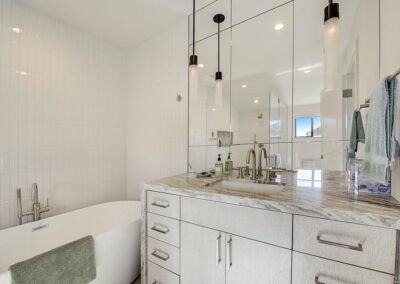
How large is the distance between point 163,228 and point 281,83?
1.41 meters

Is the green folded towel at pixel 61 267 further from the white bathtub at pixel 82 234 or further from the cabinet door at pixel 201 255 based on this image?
the cabinet door at pixel 201 255

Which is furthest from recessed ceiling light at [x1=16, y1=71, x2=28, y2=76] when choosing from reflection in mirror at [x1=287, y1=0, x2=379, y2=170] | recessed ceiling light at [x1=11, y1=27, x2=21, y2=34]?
reflection in mirror at [x1=287, y1=0, x2=379, y2=170]

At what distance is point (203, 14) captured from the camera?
1842mm

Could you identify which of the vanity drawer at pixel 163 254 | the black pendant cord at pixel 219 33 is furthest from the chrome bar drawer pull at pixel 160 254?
the black pendant cord at pixel 219 33

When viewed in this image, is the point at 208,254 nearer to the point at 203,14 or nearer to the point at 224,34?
the point at 224,34

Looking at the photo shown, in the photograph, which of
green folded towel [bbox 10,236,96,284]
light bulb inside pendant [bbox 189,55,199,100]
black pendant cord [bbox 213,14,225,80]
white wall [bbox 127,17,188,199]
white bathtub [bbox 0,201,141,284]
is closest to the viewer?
green folded towel [bbox 10,236,96,284]

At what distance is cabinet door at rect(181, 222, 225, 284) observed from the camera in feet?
3.47

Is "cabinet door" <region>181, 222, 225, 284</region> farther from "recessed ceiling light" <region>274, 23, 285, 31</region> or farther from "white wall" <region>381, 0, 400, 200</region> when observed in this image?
"recessed ceiling light" <region>274, 23, 285, 31</region>

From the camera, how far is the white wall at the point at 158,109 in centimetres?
203

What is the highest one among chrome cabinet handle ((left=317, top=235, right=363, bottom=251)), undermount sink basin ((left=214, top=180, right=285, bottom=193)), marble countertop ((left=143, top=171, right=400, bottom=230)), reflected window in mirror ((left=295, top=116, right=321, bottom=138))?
reflected window in mirror ((left=295, top=116, right=321, bottom=138))

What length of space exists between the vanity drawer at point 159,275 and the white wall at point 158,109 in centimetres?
90

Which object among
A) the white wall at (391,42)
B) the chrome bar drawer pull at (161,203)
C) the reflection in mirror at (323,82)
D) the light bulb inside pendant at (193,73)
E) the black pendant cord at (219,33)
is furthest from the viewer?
the black pendant cord at (219,33)

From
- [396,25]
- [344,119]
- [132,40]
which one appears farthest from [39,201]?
[396,25]

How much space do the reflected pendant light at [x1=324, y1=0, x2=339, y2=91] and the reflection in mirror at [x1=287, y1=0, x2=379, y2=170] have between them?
5cm
